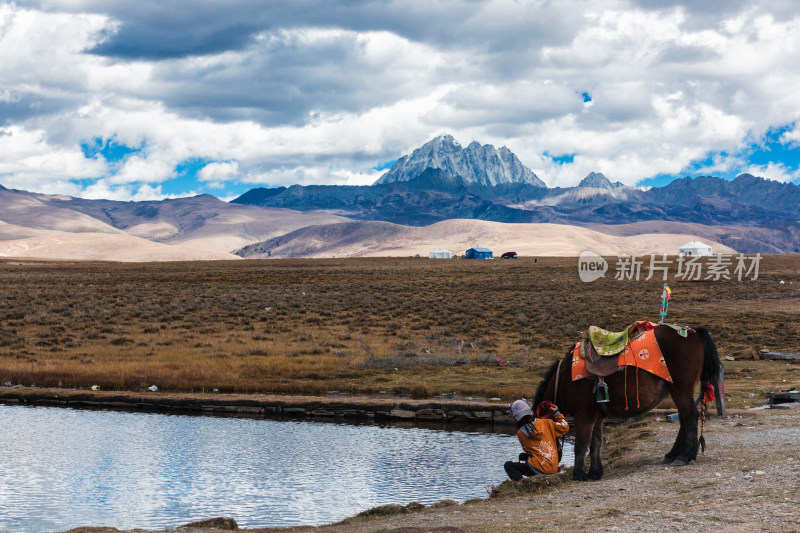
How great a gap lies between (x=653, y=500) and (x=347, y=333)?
3070 cm

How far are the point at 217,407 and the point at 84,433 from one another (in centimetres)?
426

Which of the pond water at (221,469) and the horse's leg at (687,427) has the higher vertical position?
the horse's leg at (687,427)

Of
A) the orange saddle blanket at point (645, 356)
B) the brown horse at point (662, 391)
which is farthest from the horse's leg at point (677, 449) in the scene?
the orange saddle blanket at point (645, 356)

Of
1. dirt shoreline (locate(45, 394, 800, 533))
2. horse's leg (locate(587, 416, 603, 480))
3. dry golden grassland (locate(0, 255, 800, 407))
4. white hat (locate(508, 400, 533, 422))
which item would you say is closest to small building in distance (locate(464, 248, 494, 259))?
dry golden grassland (locate(0, 255, 800, 407))

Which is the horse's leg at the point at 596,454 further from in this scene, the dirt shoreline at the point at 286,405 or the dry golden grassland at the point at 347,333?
the dry golden grassland at the point at 347,333

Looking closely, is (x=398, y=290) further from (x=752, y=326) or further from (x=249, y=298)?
(x=752, y=326)

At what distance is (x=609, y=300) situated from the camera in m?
59.3

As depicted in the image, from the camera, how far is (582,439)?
11930 millimetres

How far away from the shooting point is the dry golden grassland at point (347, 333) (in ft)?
85.9

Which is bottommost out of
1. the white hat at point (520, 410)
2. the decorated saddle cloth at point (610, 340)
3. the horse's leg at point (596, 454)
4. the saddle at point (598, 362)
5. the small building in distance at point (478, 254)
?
the horse's leg at point (596, 454)

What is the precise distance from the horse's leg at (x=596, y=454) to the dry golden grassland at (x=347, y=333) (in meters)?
8.58

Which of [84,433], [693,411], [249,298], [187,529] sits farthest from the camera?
[249,298]

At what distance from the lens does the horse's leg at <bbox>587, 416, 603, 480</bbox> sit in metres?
11.9

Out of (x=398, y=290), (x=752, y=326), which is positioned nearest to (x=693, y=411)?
(x=752, y=326)
